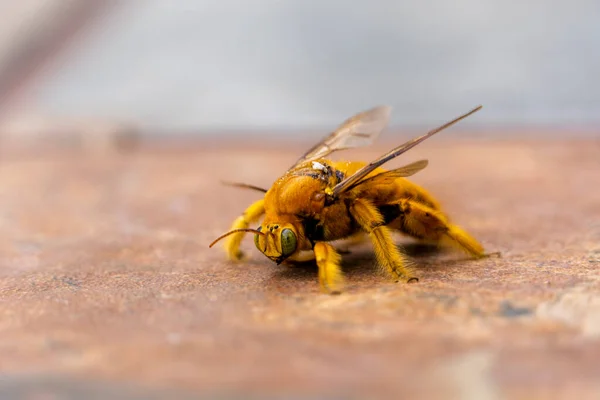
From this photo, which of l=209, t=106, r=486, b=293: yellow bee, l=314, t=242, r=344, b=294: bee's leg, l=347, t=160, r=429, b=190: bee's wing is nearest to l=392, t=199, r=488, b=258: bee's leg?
l=209, t=106, r=486, b=293: yellow bee

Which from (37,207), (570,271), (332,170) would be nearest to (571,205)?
(570,271)

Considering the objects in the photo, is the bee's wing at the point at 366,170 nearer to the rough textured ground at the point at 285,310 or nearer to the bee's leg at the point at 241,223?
the rough textured ground at the point at 285,310

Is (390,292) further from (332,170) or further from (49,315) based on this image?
(49,315)

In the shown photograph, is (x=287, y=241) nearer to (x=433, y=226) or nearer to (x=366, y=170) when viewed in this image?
(x=366, y=170)

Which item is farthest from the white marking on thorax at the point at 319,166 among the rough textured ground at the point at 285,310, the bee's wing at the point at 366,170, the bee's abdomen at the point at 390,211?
the rough textured ground at the point at 285,310

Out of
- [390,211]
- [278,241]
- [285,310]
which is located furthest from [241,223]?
[285,310]
